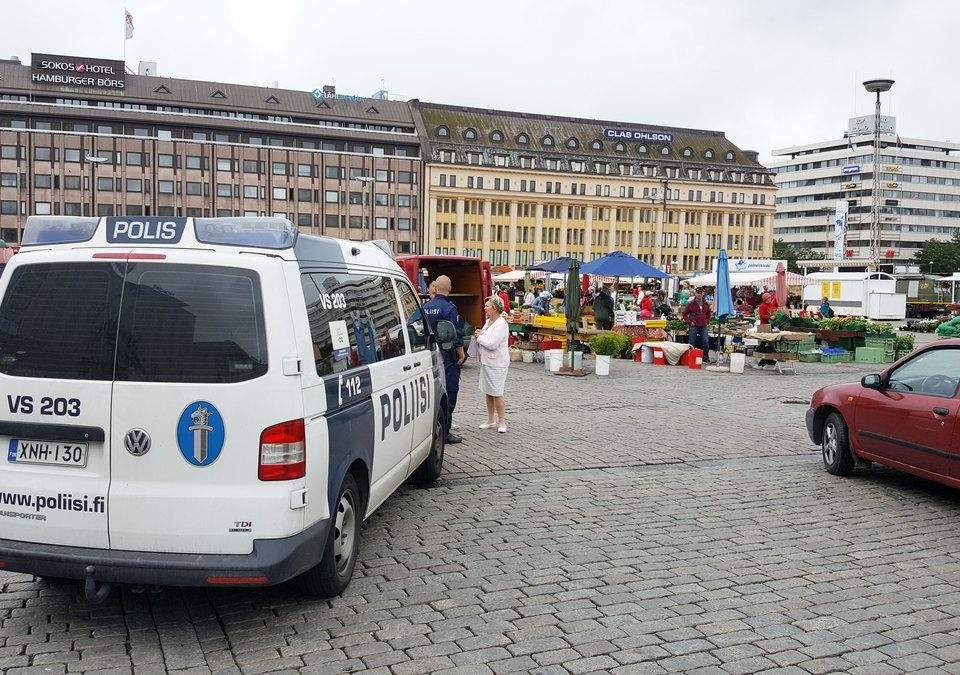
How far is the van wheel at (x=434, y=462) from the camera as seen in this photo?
795cm

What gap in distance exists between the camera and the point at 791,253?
387 ft

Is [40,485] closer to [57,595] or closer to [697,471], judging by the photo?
[57,595]

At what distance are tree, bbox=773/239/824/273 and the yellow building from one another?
9.86ft

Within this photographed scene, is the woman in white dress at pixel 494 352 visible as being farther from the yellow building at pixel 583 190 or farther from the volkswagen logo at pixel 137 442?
the yellow building at pixel 583 190

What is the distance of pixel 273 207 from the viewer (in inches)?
3703

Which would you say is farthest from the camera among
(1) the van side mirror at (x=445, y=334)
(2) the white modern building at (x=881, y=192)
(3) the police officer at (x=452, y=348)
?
(2) the white modern building at (x=881, y=192)

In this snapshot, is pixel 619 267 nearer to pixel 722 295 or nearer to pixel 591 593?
pixel 722 295

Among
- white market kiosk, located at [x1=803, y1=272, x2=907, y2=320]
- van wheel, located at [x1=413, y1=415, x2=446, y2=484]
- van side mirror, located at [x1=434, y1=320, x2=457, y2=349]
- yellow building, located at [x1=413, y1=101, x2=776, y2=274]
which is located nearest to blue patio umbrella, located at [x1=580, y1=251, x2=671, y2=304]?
van side mirror, located at [x1=434, y1=320, x2=457, y2=349]

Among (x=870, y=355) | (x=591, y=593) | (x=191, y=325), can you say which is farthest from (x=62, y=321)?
(x=870, y=355)

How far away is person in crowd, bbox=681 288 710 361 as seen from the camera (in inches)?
859

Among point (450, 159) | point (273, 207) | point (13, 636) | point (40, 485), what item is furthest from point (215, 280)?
point (450, 159)

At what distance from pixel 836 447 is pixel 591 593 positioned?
4.50 m

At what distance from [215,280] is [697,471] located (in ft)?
19.4

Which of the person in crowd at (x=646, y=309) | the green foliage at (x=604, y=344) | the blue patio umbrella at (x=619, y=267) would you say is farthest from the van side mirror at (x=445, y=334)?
the person in crowd at (x=646, y=309)
